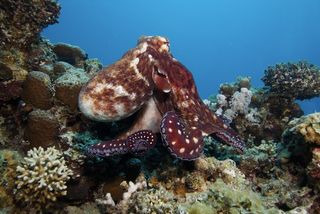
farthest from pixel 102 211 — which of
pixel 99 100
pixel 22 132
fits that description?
pixel 22 132

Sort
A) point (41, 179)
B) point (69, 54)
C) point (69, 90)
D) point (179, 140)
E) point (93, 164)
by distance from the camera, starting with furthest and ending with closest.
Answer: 1. point (69, 54)
2. point (69, 90)
3. point (93, 164)
4. point (41, 179)
5. point (179, 140)

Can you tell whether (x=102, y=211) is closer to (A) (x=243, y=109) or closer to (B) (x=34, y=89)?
(B) (x=34, y=89)

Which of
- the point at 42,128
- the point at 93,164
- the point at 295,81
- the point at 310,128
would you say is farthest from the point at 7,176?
the point at 295,81

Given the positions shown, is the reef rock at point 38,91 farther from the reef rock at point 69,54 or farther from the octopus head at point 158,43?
the reef rock at point 69,54

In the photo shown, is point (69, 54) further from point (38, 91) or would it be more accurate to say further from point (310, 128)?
point (310, 128)

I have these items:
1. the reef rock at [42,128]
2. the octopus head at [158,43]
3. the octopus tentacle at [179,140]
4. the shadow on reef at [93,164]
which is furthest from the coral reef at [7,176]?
the octopus head at [158,43]

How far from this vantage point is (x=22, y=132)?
6.88m

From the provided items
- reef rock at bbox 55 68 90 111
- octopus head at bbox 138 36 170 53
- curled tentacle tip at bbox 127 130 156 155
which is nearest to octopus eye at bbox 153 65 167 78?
Answer: octopus head at bbox 138 36 170 53

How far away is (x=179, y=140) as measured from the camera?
4.74m

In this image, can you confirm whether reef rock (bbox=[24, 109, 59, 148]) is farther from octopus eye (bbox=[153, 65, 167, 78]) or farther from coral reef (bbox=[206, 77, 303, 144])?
coral reef (bbox=[206, 77, 303, 144])

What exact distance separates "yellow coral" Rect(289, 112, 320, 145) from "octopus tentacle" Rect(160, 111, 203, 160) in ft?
6.32

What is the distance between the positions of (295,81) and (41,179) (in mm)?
7525

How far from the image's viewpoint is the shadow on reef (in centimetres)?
523

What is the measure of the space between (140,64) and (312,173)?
11.0 ft
